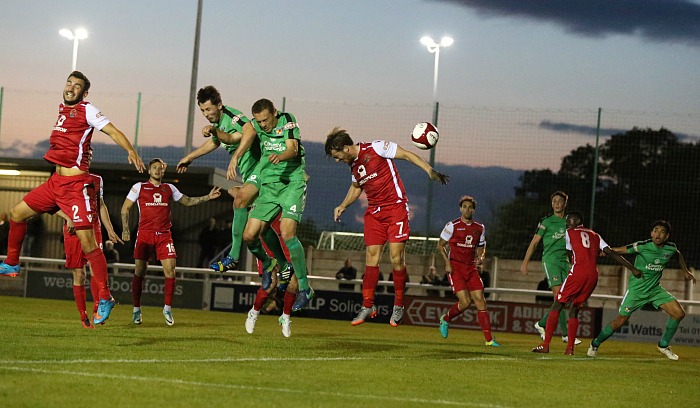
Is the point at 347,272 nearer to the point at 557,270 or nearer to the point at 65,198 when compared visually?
the point at 557,270

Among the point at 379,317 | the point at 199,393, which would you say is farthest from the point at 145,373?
the point at 379,317

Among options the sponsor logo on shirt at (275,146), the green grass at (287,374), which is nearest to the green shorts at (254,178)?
the sponsor logo on shirt at (275,146)

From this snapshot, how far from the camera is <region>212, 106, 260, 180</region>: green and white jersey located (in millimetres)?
12328

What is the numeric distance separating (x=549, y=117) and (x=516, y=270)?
3947 millimetres

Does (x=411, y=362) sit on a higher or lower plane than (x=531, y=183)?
lower

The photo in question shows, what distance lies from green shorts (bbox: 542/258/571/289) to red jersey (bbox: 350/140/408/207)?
18.3 feet

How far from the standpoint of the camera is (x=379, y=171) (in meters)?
12.0

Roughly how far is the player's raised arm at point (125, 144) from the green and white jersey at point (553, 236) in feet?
28.4

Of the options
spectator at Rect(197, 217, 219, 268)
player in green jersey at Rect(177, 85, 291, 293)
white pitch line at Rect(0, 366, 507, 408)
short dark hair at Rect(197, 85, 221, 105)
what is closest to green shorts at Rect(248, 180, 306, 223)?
player in green jersey at Rect(177, 85, 291, 293)

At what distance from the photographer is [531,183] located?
2458 centimetres

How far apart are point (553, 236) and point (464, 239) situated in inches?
95.1

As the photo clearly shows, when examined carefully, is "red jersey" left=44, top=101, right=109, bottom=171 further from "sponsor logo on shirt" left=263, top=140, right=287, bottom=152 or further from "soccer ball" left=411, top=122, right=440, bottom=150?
"soccer ball" left=411, top=122, right=440, bottom=150

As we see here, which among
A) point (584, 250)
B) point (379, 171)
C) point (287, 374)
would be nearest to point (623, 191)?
point (584, 250)

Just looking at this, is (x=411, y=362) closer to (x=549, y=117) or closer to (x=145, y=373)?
(x=145, y=373)
